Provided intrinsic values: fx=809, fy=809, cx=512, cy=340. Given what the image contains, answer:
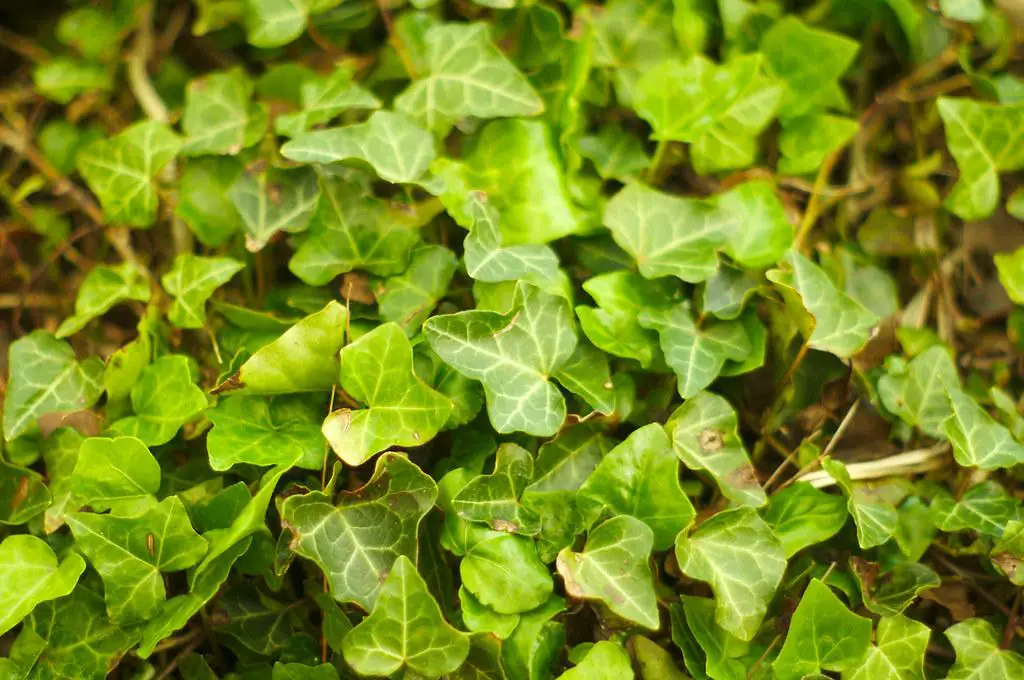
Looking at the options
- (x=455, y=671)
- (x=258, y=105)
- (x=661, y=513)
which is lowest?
(x=455, y=671)

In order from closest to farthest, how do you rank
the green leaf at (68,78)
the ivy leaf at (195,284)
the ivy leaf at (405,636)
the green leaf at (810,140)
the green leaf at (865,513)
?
the ivy leaf at (405,636)
the green leaf at (865,513)
the ivy leaf at (195,284)
the green leaf at (810,140)
the green leaf at (68,78)

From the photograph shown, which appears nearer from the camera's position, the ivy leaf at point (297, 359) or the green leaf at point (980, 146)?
the ivy leaf at point (297, 359)

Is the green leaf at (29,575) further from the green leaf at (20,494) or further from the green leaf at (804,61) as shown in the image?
the green leaf at (804,61)

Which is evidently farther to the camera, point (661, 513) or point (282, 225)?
point (282, 225)

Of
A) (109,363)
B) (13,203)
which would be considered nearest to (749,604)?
(109,363)

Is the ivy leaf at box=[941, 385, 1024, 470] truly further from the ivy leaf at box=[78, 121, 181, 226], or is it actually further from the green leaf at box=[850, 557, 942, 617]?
the ivy leaf at box=[78, 121, 181, 226]

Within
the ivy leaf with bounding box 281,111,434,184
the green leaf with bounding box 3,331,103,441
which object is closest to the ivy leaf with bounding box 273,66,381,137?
the ivy leaf with bounding box 281,111,434,184

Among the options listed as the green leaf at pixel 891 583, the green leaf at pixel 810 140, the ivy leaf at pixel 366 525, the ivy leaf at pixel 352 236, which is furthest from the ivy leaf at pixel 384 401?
the green leaf at pixel 810 140

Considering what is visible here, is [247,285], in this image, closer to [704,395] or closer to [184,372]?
[184,372]
